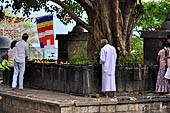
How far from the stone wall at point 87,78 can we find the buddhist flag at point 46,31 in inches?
129

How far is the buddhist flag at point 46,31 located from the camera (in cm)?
1744

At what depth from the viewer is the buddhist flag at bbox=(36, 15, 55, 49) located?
1744 centimetres

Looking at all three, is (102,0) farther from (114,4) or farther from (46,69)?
(46,69)

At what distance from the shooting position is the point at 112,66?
12258mm

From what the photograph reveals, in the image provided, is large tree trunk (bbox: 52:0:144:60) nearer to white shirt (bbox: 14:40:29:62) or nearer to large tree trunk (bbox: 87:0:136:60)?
large tree trunk (bbox: 87:0:136:60)

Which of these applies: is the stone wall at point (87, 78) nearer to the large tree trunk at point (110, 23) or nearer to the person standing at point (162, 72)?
the person standing at point (162, 72)

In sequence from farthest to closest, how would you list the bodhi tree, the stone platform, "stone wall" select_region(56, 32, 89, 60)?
"stone wall" select_region(56, 32, 89, 60)
the bodhi tree
the stone platform

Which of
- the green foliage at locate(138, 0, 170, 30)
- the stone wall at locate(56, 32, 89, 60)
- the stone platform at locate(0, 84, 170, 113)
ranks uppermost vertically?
the green foliage at locate(138, 0, 170, 30)

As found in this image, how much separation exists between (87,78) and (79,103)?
1.45m

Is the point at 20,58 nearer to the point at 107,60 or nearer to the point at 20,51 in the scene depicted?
the point at 20,51

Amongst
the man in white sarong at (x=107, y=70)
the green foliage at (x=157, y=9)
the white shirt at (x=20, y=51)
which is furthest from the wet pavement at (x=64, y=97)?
the green foliage at (x=157, y=9)

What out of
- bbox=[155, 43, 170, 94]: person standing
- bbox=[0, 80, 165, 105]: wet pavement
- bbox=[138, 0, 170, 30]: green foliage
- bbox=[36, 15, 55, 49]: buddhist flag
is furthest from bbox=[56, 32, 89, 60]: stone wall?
bbox=[138, 0, 170, 30]: green foliage

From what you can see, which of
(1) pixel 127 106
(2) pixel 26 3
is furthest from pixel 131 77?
(2) pixel 26 3

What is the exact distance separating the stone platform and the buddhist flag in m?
→ 4.44
